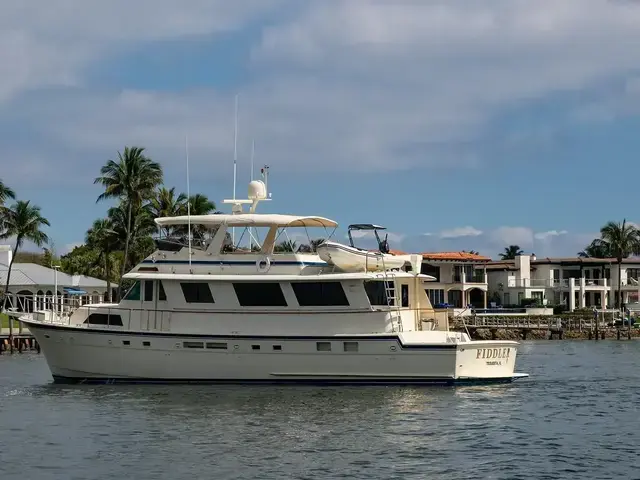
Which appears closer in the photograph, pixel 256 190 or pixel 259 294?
pixel 259 294

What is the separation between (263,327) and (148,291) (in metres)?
3.58

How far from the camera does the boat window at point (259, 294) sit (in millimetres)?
28859

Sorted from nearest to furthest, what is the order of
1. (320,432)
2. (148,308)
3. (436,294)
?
(320,432)
(148,308)
(436,294)

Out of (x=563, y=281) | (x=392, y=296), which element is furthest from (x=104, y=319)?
(x=563, y=281)

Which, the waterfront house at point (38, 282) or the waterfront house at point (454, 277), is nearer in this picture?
the waterfront house at point (38, 282)

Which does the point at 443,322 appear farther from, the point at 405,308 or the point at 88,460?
the point at 88,460

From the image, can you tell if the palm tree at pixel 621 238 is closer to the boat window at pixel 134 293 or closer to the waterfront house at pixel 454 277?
the waterfront house at pixel 454 277

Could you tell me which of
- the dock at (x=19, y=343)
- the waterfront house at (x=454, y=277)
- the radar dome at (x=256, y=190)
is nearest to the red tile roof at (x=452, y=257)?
the waterfront house at (x=454, y=277)

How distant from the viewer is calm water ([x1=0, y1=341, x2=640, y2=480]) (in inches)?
731

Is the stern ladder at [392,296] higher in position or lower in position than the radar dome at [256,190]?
lower

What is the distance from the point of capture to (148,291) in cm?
2969

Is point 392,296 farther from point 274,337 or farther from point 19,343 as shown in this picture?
point 19,343

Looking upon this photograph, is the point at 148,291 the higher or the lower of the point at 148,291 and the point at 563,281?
the lower

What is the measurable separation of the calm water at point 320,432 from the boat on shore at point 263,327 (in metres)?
0.59
